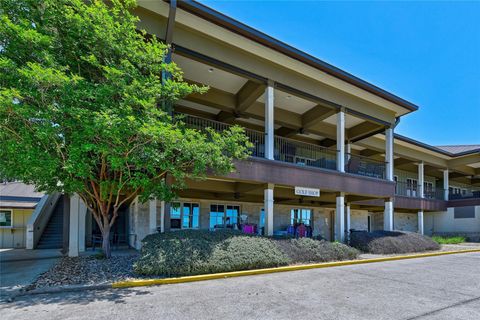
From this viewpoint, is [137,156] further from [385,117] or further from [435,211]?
[435,211]

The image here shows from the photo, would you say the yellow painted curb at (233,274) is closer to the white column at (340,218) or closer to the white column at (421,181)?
the white column at (340,218)

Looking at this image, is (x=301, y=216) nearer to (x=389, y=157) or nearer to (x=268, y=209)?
(x=389, y=157)

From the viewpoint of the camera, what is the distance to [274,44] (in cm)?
1210

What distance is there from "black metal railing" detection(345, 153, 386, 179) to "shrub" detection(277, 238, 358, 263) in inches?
203

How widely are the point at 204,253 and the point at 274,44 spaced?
8322mm

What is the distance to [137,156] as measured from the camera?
812 cm

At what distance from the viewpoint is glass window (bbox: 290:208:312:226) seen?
19.5 metres

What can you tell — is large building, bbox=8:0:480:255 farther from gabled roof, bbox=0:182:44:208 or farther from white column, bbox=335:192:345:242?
gabled roof, bbox=0:182:44:208

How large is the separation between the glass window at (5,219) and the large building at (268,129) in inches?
174

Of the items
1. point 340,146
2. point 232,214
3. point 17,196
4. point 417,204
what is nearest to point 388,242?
point 340,146

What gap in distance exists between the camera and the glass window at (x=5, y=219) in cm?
1655

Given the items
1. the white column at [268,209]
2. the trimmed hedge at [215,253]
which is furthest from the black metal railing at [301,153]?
the trimmed hedge at [215,253]

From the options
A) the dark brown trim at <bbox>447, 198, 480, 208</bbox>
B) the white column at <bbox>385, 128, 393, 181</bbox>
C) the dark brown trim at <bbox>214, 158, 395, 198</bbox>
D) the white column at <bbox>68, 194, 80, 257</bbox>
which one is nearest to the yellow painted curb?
the dark brown trim at <bbox>214, 158, 395, 198</bbox>

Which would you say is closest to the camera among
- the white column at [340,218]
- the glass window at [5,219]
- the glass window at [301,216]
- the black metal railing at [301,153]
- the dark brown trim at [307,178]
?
the dark brown trim at [307,178]
